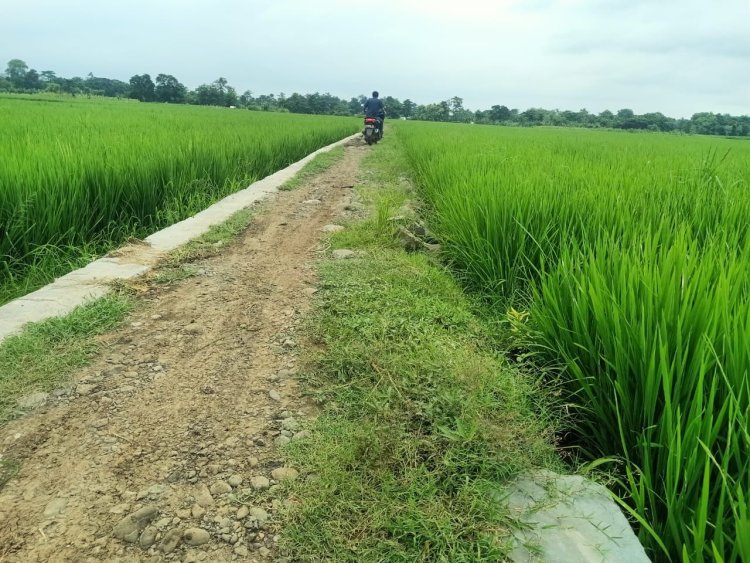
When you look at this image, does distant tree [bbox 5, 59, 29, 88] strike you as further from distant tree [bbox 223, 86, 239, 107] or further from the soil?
the soil

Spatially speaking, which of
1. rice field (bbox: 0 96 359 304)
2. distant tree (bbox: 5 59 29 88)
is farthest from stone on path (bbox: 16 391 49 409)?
distant tree (bbox: 5 59 29 88)

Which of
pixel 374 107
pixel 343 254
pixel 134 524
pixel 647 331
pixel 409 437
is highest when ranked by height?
pixel 374 107

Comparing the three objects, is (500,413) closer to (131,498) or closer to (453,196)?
(131,498)

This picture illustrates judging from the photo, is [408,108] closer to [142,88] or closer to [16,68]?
[142,88]

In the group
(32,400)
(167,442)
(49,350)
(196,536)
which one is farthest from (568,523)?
(49,350)

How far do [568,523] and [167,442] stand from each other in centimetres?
121

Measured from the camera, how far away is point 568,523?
1.13 meters

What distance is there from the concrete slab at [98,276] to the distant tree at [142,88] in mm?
54697

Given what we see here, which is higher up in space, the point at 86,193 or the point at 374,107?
the point at 374,107

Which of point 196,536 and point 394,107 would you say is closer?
point 196,536

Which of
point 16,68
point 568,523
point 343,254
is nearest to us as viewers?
point 568,523

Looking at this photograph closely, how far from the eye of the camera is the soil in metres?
1.14

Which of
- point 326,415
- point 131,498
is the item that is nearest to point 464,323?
point 326,415

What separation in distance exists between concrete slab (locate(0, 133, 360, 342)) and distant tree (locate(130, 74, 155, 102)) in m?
54.7
